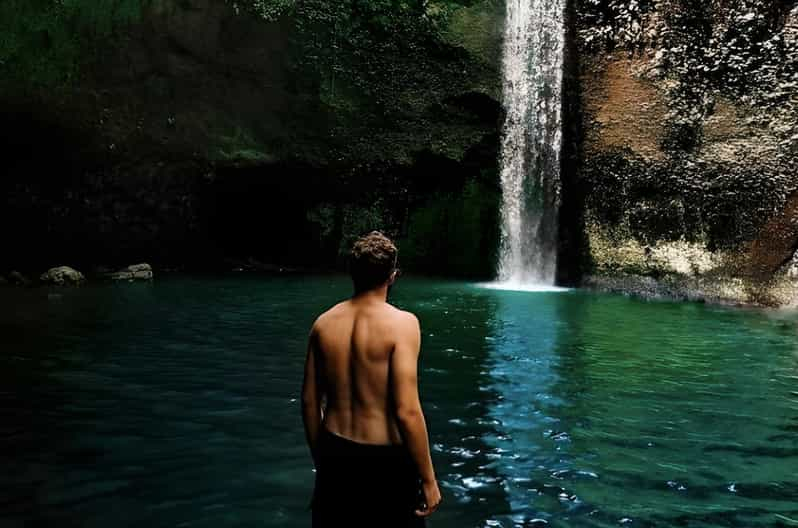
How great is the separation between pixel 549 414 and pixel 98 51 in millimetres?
19919

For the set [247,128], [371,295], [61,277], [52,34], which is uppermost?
[52,34]

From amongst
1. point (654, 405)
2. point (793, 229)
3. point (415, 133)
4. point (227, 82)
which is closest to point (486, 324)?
point (654, 405)

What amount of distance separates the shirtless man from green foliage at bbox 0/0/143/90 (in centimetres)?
2082

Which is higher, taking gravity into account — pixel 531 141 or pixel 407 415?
pixel 531 141

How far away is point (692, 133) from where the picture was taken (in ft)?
59.0

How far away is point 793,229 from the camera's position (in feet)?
53.3

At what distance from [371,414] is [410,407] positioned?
16 cm

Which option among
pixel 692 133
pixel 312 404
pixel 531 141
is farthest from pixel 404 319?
pixel 531 141

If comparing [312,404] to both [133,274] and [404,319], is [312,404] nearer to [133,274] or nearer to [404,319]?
[404,319]

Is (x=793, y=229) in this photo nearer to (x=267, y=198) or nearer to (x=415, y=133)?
(x=415, y=133)

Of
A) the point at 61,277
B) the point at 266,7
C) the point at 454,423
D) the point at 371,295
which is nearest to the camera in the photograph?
the point at 371,295

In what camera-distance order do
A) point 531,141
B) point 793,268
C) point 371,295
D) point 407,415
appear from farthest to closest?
1. point 531,141
2. point 793,268
3. point 371,295
4. point 407,415

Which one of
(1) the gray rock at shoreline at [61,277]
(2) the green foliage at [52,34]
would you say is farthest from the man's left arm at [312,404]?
(2) the green foliage at [52,34]

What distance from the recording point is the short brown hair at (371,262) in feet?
8.65
